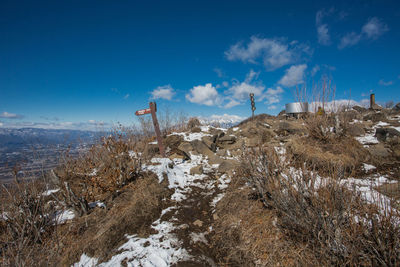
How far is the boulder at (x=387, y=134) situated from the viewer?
5428 millimetres

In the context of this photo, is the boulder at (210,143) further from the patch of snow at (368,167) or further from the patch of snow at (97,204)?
the patch of snow at (368,167)

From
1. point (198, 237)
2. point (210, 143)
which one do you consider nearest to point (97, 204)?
point (198, 237)

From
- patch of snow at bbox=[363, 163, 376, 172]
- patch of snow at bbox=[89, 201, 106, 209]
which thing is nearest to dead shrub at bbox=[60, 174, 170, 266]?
patch of snow at bbox=[89, 201, 106, 209]

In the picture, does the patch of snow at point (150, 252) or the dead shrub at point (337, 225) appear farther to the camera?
the patch of snow at point (150, 252)

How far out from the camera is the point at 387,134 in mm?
5609

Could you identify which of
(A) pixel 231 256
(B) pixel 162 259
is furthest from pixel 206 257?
(B) pixel 162 259

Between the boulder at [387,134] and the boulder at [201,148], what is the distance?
635cm

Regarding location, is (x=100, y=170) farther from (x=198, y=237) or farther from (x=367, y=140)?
(x=367, y=140)

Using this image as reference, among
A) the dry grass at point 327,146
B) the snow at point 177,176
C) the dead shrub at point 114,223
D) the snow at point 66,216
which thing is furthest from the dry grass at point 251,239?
the snow at point 66,216

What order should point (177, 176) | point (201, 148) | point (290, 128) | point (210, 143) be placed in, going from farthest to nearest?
point (290, 128)
point (210, 143)
point (201, 148)
point (177, 176)

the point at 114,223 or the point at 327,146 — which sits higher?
the point at 327,146

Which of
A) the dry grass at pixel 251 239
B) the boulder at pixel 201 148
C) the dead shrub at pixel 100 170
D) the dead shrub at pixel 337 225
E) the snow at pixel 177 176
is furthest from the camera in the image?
the boulder at pixel 201 148

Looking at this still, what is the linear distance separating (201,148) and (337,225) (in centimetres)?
617

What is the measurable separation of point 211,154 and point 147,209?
433 cm
